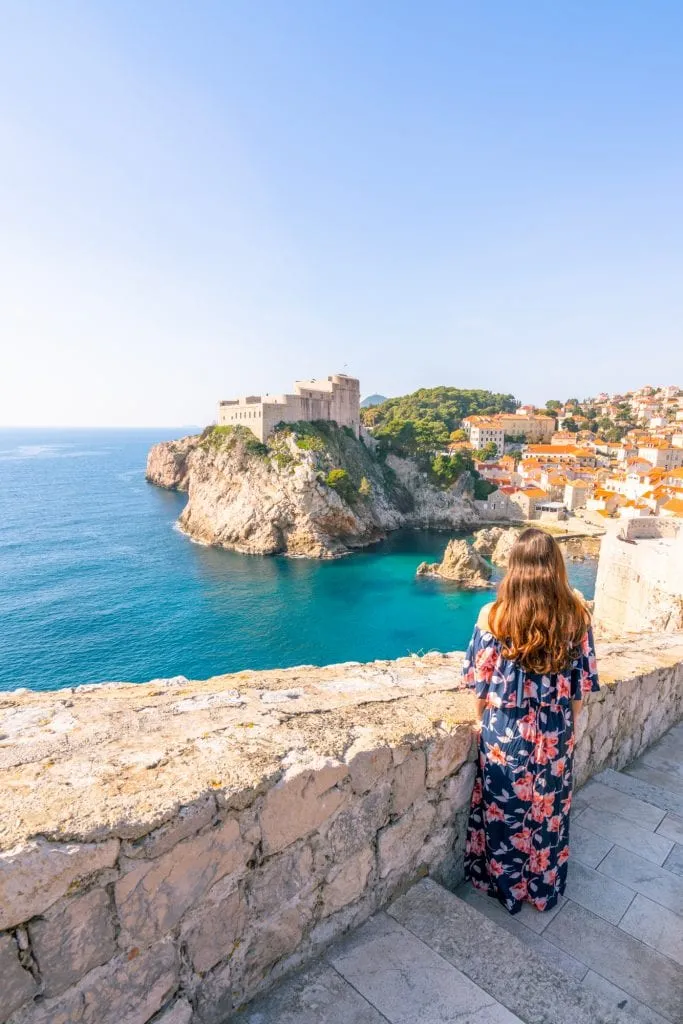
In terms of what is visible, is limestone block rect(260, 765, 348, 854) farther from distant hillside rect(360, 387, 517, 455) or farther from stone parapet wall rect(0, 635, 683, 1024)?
distant hillside rect(360, 387, 517, 455)

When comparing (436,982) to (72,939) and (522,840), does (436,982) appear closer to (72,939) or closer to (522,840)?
(522,840)

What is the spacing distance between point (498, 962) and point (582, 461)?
84523 mm

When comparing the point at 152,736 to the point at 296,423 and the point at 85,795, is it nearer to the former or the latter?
the point at 85,795

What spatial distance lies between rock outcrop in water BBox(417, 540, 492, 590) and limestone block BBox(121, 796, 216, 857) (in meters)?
36.7

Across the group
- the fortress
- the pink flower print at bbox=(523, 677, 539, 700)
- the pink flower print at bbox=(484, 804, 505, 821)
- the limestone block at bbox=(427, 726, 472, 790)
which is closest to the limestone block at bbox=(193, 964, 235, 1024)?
the limestone block at bbox=(427, 726, 472, 790)

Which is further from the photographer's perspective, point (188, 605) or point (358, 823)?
point (188, 605)

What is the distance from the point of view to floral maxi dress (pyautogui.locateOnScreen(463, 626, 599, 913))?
7.86 feet

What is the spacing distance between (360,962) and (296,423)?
53.6 metres

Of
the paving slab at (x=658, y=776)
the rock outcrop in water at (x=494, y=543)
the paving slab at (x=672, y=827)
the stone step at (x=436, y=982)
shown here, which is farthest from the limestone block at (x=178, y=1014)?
the rock outcrop in water at (x=494, y=543)

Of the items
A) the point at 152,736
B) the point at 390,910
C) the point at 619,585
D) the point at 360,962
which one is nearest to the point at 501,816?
the point at 390,910

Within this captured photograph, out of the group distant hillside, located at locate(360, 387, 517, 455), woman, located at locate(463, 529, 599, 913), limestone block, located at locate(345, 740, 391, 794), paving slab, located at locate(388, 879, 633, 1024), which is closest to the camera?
paving slab, located at locate(388, 879, 633, 1024)

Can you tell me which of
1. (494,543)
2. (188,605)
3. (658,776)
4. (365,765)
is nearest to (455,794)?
(365,765)

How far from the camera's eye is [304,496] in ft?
152

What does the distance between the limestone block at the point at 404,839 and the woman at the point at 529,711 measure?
0.33 metres
